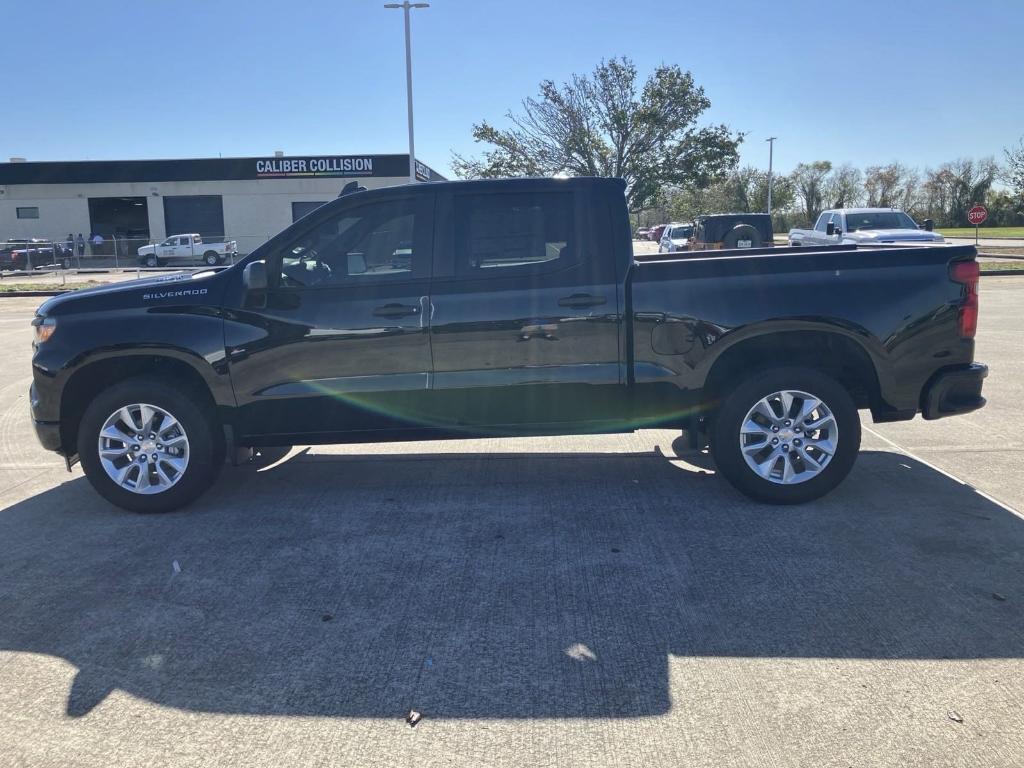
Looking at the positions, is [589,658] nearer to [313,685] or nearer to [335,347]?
[313,685]

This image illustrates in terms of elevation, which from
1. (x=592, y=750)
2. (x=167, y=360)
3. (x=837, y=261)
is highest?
(x=837, y=261)

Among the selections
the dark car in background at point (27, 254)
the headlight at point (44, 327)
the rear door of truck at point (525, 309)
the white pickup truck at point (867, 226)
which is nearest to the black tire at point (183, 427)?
the headlight at point (44, 327)

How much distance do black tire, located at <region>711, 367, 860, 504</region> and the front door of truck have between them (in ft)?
6.30

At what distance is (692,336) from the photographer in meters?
5.39

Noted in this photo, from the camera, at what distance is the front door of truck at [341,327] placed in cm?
541

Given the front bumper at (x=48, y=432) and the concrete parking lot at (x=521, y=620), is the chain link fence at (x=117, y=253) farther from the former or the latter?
the concrete parking lot at (x=521, y=620)

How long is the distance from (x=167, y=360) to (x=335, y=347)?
1189 mm

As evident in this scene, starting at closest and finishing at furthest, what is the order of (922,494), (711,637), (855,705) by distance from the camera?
(855,705)
(711,637)
(922,494)

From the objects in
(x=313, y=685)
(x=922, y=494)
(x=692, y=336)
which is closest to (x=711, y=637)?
(x=313, y=685)

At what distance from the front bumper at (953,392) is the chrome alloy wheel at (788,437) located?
66 cm

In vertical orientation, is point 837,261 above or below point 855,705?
above

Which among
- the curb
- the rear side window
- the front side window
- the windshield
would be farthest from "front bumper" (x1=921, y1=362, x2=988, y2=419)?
the curb

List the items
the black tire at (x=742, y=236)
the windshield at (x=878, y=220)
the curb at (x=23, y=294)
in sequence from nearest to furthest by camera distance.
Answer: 1. the black tire at (x=742, y=236)
2. the windshield at (x=878, y=220)
3. the curb at (x=23, y=294)

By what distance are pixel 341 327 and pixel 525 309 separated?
115cm
